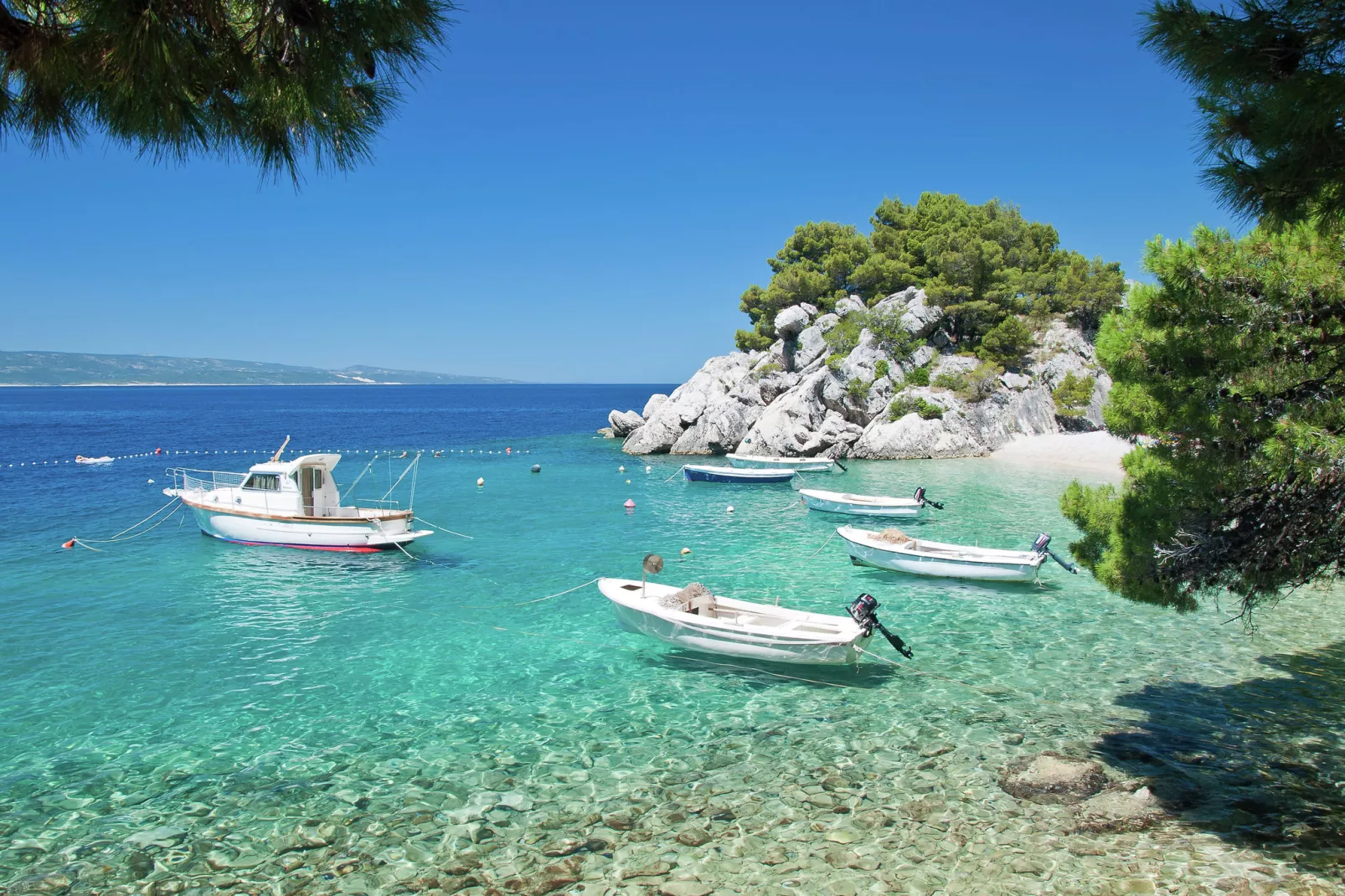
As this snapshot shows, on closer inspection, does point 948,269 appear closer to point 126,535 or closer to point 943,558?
point 943,558

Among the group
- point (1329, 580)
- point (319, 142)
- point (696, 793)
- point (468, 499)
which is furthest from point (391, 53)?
point (468, 499)

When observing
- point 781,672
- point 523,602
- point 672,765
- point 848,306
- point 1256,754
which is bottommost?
point 523,602

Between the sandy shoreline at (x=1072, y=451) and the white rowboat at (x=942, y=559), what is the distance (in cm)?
2518

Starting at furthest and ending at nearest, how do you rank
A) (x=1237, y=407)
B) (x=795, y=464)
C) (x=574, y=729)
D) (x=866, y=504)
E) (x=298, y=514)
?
1. (x=795, y=464)
2. (x=866, y=504)
3. (x=298, y=514)
4. (x=574, y=729)
5. (x=1237, y=407)

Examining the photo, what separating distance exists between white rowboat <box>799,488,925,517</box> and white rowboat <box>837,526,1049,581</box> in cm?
830

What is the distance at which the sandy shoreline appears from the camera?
44.2m

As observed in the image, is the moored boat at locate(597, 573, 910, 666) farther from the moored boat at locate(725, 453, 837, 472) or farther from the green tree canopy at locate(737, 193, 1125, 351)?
the green tree canopy at locate(737, 193, 1125, 351)

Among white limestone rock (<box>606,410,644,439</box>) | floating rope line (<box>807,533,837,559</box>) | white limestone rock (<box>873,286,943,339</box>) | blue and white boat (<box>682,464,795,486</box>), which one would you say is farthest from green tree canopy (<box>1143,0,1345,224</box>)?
white limestone rock (<box>606,410,644,439</box>)

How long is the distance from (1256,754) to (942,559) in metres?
10.8

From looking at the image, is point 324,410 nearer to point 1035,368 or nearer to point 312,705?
point 1035,368

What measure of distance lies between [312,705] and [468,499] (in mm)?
24200

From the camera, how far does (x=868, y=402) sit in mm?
54125

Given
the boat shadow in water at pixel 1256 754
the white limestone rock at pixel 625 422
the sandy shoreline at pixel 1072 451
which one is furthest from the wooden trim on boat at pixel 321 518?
the white limestone rock at pixel 625 422

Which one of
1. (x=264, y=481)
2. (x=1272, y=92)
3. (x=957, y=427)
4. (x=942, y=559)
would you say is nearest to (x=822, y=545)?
(x=942, y=559)
